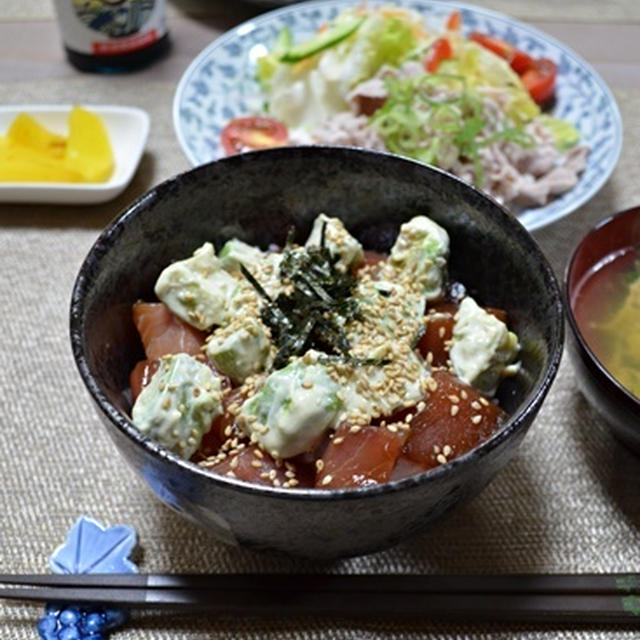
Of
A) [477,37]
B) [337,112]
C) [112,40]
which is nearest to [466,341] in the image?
[337,112]

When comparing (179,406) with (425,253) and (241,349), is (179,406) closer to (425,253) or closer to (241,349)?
(241,349)

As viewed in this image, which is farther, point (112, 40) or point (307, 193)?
point (112, 40)

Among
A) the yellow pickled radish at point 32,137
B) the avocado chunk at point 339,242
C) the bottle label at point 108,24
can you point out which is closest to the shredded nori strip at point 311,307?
the avocado chunk at point 339,242

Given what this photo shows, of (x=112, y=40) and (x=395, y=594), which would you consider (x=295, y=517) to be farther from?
(x=112, y=40)

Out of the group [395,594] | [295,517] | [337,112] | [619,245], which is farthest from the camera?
[337,112]

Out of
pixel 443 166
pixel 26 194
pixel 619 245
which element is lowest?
pixel 26 194

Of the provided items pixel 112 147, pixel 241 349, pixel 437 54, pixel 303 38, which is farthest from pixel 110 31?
pixel 241 349

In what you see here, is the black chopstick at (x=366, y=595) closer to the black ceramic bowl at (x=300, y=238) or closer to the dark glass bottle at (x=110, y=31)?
the black ceramic bowl at (x=300, y=238)
